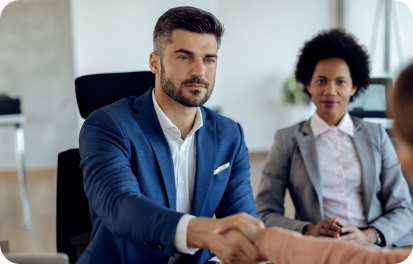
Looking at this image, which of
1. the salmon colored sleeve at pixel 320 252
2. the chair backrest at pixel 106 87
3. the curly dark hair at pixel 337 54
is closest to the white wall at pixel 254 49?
the curly dark hair at pixel 337 54

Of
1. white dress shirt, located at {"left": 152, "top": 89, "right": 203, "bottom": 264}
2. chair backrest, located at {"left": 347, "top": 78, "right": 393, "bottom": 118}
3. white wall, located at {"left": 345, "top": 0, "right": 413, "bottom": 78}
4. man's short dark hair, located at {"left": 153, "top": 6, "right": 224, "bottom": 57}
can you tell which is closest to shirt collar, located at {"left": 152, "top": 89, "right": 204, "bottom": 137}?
white dress shirt, located at {"left": 152, "top": 89, "right": 203, "bottom": 264}

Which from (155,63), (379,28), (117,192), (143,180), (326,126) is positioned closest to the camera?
(117,192)

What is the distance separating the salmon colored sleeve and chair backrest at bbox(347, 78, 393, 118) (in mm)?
1425

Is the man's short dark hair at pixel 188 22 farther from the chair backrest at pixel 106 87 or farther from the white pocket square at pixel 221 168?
the white pocket square at pixel 221 168

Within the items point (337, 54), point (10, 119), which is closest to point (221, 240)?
point (337, 54)

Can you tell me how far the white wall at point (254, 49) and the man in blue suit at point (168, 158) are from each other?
3805 millimetres

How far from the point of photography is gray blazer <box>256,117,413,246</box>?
1684 mm

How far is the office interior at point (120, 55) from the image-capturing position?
16.4 feet

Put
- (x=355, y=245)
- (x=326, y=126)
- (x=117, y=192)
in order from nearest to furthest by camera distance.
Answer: (x=355, y=245)
(x=117, y=192)
(x=326, y=126)

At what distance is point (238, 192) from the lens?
A: 1.44 m

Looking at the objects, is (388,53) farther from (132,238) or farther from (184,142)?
(132,238)

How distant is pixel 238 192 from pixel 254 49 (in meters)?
4.27

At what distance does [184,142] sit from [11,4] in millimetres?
5015

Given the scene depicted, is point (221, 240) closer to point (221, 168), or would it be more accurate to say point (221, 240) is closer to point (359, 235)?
point (221, 168)
